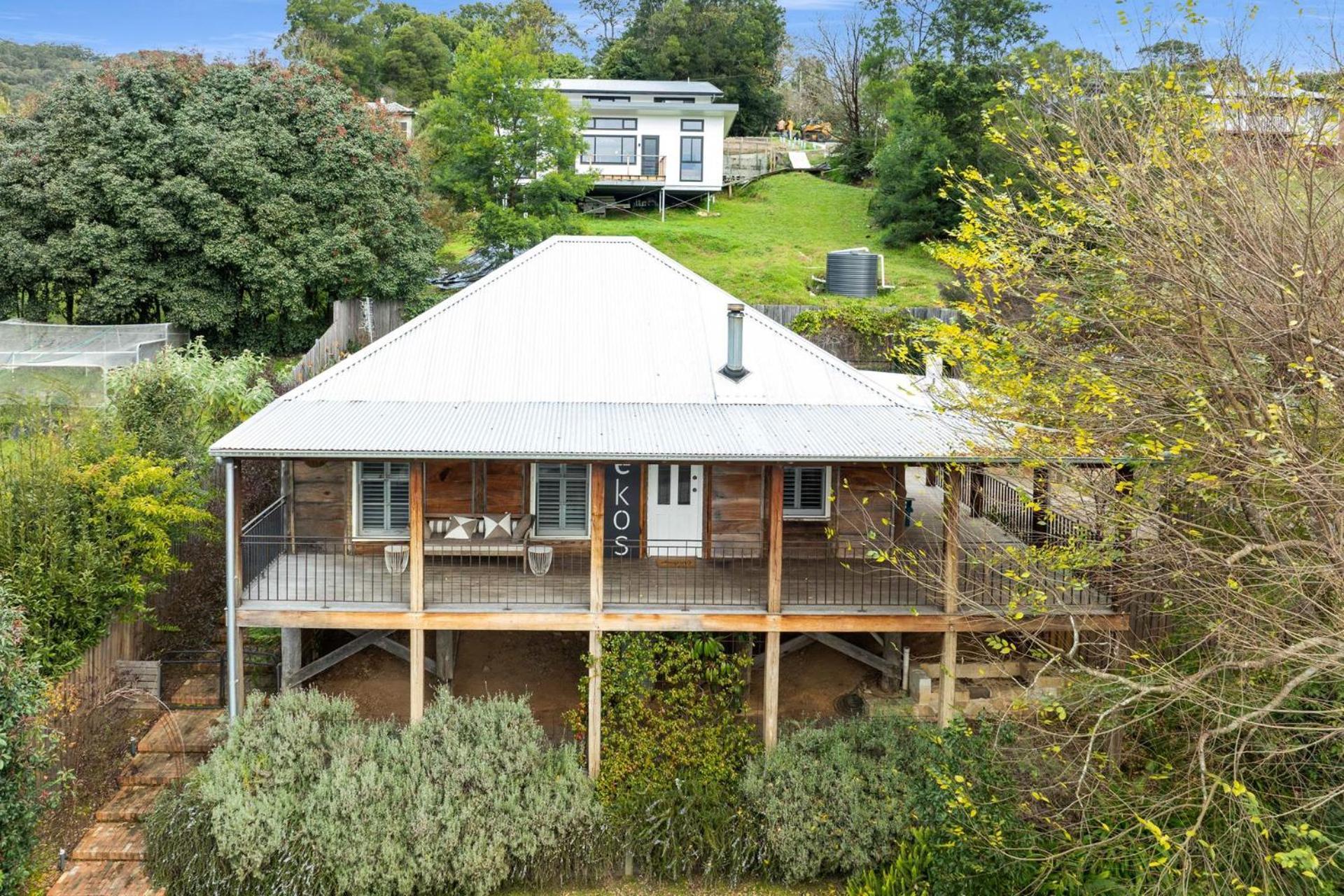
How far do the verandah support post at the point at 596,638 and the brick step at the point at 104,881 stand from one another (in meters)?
5.93

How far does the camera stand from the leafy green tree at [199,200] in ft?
86.0

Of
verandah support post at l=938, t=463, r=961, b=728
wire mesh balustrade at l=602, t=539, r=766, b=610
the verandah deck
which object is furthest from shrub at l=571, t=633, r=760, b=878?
verandah support post at l=938, t=463, r=961, b=728

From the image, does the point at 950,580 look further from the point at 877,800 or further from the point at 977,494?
the point at 977,494

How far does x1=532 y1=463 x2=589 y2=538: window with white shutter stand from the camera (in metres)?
17.6

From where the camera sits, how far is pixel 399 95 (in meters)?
60.8

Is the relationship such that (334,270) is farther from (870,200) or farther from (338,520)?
(870,200)

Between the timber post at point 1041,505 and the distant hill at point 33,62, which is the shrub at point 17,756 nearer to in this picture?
the timber post at point 1041,505

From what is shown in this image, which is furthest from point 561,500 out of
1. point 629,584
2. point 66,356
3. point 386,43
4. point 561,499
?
point 386,43

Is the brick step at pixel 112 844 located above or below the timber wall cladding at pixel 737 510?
below

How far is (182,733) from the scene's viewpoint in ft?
55.1

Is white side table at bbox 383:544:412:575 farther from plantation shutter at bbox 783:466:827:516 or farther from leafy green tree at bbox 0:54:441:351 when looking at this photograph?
leafy green tree at bbox 0:54:441:351

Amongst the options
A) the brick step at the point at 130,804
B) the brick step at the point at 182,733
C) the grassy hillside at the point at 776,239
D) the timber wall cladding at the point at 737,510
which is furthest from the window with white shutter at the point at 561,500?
the grassy hillside at the point at 776,239

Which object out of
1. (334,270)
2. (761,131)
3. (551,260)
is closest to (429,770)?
(551,260)

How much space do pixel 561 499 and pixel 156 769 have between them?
746 cm
